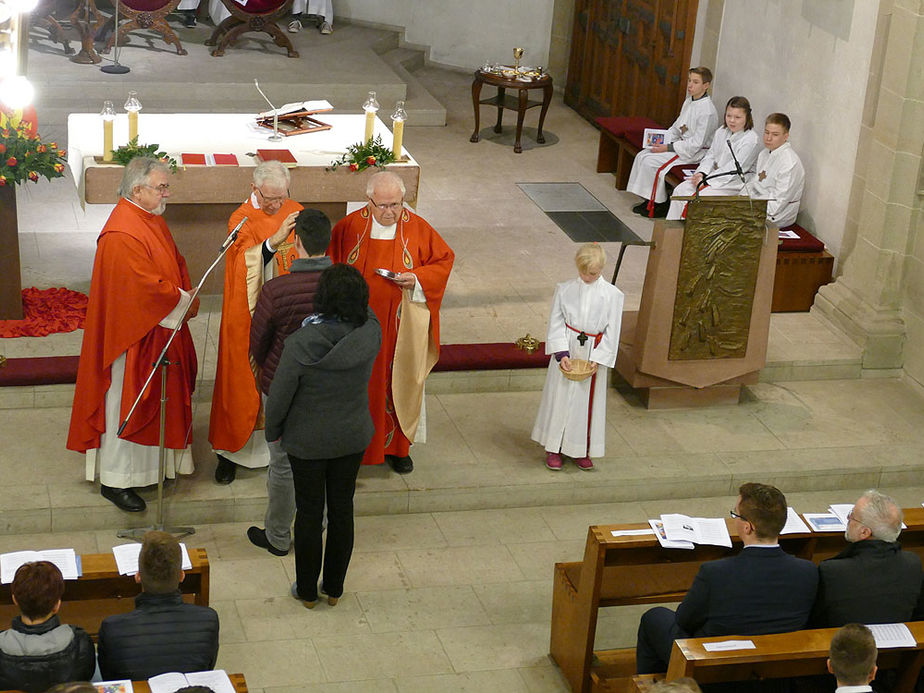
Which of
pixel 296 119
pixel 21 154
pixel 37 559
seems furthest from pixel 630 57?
pixel 37 559

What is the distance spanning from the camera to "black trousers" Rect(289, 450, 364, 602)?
558 cm

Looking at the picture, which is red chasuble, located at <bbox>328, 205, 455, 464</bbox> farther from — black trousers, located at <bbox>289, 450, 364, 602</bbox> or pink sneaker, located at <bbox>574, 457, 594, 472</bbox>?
pink sneaker, located at <bbox>574, 457, 594, 472</bbox>

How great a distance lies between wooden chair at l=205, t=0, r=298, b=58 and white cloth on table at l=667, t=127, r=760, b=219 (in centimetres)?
512

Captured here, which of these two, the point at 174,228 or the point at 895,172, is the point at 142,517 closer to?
the point at 174,228

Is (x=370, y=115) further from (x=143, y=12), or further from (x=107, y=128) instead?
(x=143, y=12)

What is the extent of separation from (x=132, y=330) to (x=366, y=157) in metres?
2.31

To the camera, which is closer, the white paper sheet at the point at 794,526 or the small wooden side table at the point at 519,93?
the white paper sheet at the point at 794,526

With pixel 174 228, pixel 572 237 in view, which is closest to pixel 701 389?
pixel 572 237

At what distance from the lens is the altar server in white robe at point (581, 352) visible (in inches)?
267

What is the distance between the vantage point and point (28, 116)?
7656mm

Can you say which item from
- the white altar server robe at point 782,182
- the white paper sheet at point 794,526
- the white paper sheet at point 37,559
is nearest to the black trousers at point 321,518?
the white paper sheet at point 37,559

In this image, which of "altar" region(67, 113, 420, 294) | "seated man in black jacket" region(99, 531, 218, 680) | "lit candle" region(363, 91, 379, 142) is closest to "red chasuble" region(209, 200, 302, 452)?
"altar" region(67, 113, 420, 294)

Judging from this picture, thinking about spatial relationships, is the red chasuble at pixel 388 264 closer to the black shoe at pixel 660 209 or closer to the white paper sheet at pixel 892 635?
the white paper sheet at pixel 892 635

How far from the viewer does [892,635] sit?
4.79m
